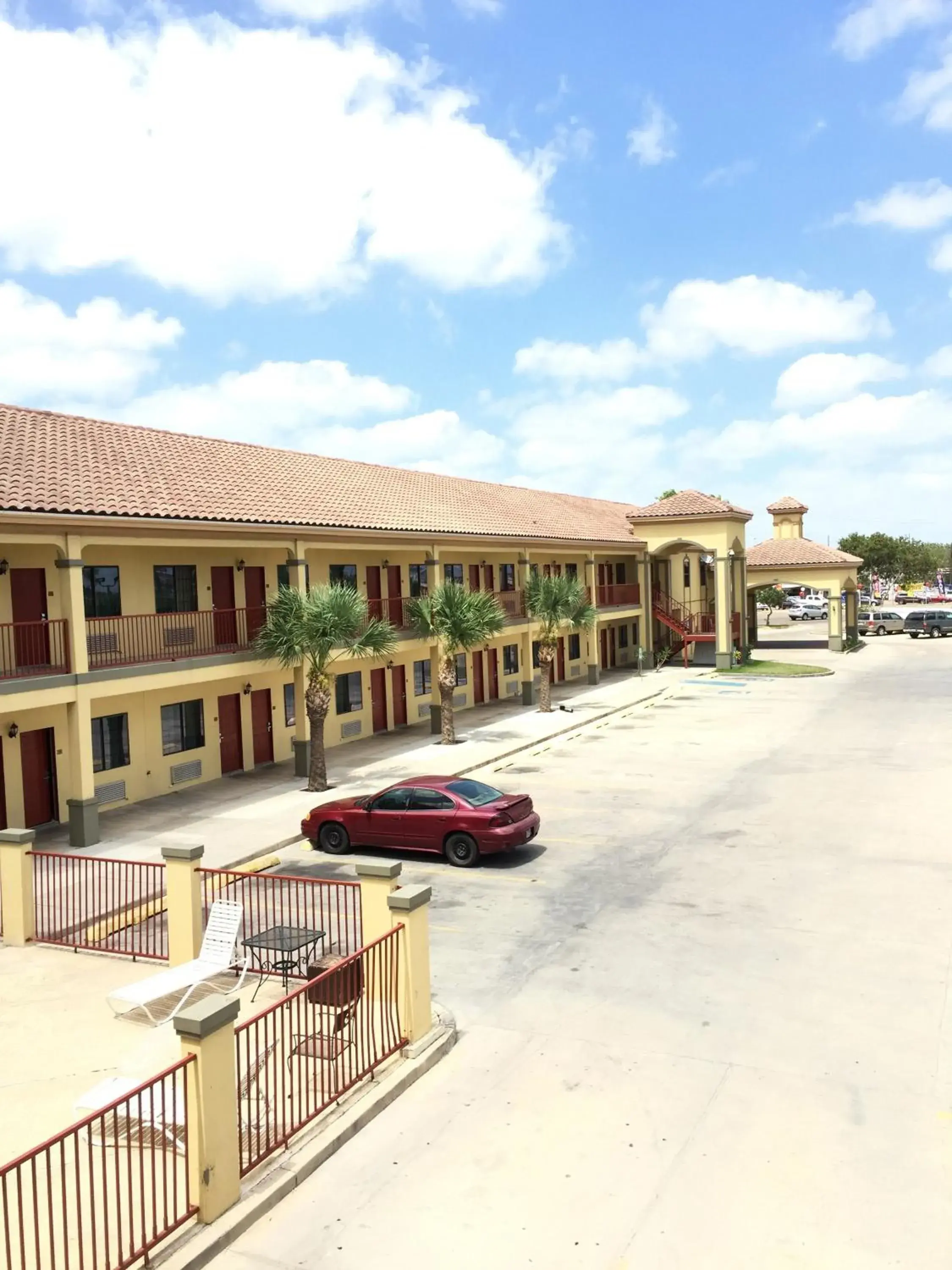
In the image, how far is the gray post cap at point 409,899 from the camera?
10.1 m

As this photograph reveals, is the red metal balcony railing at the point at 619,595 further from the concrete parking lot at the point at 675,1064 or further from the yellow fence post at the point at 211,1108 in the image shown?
the yellow fence post at the point at 211,1108

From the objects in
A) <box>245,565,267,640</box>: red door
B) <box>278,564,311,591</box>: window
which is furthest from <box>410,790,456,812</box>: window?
<box>278,564,311,591</box>: window

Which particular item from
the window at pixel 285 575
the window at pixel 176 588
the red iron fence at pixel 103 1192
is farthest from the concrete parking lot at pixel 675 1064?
the window at pixel 285 575

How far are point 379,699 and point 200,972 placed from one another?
20691mm

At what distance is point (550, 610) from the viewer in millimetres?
33906

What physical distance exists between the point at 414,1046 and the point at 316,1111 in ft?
4.73

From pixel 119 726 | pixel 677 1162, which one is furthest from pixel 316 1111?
pixel 119 726

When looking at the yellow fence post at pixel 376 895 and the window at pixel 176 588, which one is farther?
the window at pixel 176 588

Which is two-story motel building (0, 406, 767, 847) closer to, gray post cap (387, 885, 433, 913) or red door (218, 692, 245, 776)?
red door (218, 692, 245, 776)

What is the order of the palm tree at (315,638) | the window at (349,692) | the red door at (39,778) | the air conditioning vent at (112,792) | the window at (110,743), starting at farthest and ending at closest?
the window at (349,692), the palm tree at (315,638), the window at (110,743), the air conditioning vent at (112,792), the red door at (39,778)

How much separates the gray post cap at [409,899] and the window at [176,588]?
14431 millimetres

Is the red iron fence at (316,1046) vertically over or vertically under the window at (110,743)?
under

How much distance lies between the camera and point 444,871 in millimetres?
16797

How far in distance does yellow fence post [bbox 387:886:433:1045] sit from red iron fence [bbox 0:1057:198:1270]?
2.35 meters
